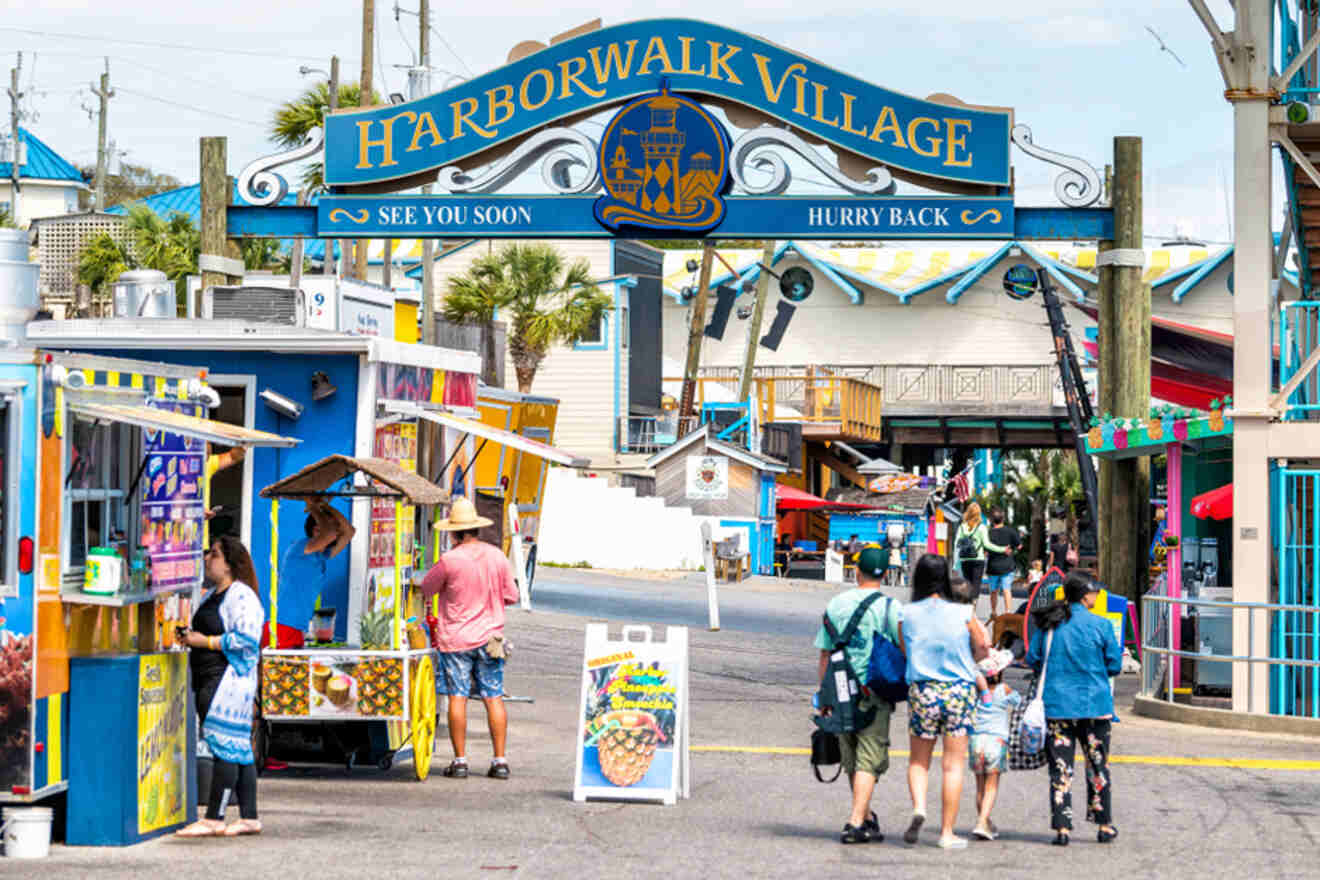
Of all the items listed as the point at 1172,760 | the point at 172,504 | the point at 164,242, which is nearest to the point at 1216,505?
the point at 1172,760

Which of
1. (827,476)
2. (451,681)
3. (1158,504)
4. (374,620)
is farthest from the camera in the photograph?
(827,476)

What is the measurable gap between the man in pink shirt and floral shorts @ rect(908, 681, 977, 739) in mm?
3363

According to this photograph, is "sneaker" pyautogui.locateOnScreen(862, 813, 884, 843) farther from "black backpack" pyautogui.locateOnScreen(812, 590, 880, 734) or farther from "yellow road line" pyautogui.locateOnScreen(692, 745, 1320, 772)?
"yellow road line" pyautogui.locateOnScreen(692, 745, 1320, 772)

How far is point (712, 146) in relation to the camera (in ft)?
57.6

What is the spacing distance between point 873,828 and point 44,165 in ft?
239

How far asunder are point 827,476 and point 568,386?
10695mm

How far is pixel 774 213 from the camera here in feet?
57.5

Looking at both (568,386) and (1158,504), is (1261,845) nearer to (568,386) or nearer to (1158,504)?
(1158,504)

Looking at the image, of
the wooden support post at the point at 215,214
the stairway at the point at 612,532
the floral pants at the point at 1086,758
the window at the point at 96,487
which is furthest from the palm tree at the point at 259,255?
the floral pants at the point at 1086,758

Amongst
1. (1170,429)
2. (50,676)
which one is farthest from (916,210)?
(50,676)

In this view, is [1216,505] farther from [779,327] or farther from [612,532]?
[779,327]

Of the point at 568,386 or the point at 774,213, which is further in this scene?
the point at 568,386

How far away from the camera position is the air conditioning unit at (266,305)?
605 inches

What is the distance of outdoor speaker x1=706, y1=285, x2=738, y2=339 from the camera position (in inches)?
2303
